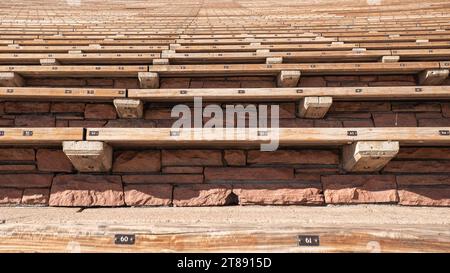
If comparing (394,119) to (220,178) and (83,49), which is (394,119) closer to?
(220,178)

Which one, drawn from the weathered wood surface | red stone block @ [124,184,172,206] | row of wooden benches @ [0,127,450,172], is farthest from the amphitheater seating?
the weathered wood surface

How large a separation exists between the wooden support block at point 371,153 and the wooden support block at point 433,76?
1.18 meters

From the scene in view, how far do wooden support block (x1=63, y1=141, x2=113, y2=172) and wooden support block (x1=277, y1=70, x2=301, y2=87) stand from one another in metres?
1.84

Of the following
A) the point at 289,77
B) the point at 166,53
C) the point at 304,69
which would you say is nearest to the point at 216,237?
the point at 289,77

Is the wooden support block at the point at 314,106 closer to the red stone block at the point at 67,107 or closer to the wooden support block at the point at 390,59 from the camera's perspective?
the wooden support block at the point at 390,59

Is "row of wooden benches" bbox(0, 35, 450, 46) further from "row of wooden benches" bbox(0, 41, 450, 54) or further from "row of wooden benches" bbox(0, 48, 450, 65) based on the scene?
"row of wooden benches" bbox(0, 48, 450, 65)

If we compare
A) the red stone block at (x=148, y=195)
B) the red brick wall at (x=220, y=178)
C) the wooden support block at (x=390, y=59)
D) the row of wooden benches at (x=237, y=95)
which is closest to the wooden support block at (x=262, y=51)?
the row of wooden benches at (x=237, y=95)

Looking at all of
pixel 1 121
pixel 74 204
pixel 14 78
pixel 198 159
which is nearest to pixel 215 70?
pixel 198 159

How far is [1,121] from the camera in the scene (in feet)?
8.55

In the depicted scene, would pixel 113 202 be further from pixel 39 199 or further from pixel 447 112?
pixel 447 112

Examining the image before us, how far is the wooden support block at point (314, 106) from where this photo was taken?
7.80ft

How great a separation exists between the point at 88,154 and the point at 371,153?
2.26 meters
